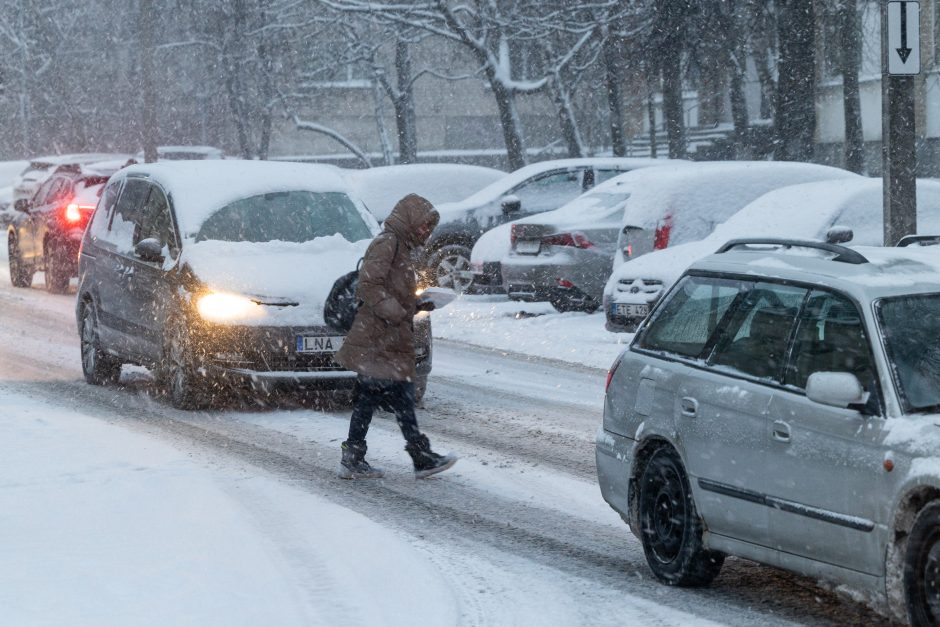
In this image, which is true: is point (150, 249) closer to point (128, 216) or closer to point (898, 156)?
point (128, 216)

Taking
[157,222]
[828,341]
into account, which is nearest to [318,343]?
[157,222]

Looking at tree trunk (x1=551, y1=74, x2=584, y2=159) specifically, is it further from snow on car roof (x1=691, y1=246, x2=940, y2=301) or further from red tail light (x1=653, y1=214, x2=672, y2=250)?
snow on car roof (x1=691, y1=246, x2=940, y2=301)

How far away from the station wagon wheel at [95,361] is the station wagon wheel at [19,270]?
10785 millimetres

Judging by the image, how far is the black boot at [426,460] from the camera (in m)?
9.17

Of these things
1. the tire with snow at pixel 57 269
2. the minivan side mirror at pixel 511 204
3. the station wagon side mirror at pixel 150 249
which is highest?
the station wagon side mirror at pixel 150 249

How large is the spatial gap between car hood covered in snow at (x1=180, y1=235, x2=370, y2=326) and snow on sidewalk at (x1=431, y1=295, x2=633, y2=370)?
3225 mm

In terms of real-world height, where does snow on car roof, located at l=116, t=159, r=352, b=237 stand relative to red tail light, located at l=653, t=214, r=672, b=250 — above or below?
above

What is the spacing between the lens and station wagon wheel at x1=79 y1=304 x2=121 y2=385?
44.0 feet

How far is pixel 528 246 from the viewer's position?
18.6 m

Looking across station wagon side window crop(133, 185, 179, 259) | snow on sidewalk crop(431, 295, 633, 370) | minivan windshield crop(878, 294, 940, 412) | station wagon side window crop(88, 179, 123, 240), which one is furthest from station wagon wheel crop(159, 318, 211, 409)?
minivan windshield crop(878, 294, 940, 412)

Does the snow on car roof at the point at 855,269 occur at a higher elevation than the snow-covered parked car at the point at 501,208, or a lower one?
higher

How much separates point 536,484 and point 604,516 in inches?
36.3

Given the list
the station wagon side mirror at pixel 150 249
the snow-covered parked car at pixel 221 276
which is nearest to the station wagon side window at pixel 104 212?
the snow-covered parked car at pixel 221 276

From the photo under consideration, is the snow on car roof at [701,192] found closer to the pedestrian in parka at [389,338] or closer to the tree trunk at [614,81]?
the pedestrian in parka at [389,338]
